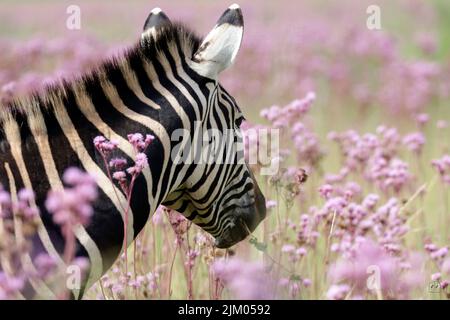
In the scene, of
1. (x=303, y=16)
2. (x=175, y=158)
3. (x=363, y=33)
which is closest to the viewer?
(x=175, y=158)

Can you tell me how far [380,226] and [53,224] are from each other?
265 cm

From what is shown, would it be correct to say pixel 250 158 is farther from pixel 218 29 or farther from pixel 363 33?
pixel 363 33

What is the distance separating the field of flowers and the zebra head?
21 centimetres

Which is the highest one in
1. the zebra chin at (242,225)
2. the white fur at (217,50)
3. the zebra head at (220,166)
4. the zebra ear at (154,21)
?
the zebra ear at (154,21)

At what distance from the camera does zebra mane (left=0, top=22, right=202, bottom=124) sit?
3.64 m

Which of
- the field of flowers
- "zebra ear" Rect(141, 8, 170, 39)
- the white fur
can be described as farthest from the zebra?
the field of flowers

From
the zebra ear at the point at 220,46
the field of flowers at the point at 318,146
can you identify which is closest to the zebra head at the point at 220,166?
the zebra ear at the point at 220,46

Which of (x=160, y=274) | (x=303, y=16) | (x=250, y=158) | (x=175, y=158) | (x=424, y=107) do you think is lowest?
(x=160, y=274)

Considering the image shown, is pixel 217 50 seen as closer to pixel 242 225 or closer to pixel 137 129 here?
pixel 137 129

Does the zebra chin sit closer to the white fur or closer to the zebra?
the zebra

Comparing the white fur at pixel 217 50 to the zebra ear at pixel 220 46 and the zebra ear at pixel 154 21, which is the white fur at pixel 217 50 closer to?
the zebra ear at pixel 220 46

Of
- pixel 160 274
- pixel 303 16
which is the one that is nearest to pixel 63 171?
pixel 160 274

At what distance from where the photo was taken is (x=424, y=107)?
40.7 feet

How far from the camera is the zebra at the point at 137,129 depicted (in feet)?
11.6
